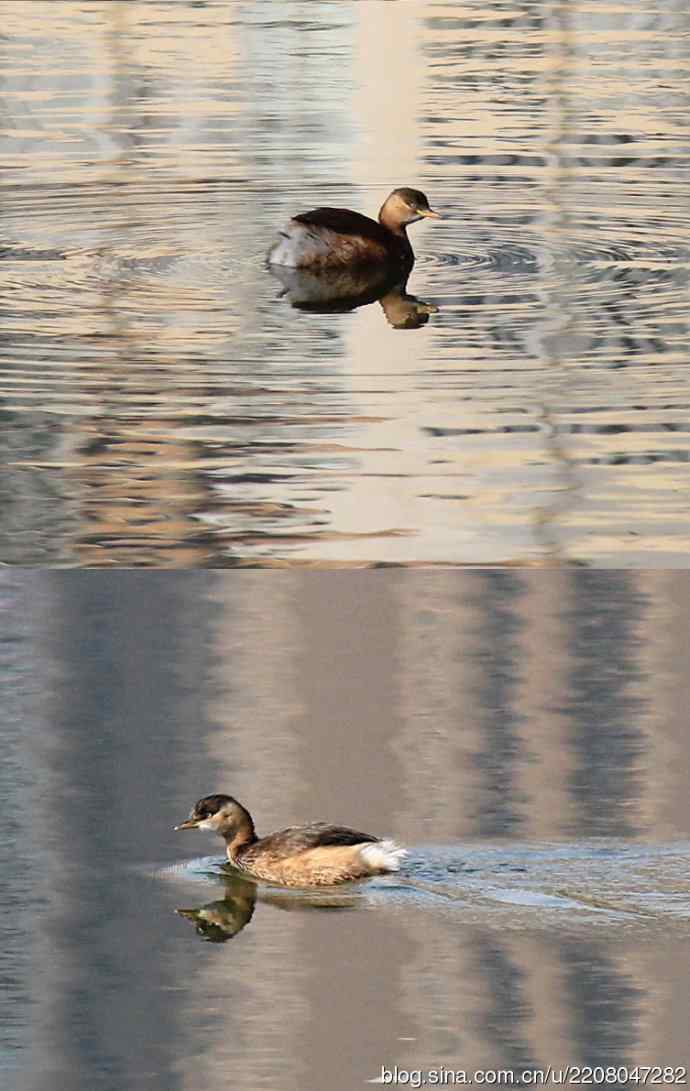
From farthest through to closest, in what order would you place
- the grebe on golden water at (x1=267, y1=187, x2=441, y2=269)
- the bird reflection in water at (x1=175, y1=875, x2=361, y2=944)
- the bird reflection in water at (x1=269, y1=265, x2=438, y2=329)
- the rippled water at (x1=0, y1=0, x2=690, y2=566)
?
the grebe on golden water at (x1=267, y1=187, x2=441, y2=269) < the bird reflection in water at (x1=269, y1=265, x2=438, y2=329) < the rippled water at (x1=0, y1=0, x2=690, y2=566) < the bird reflection in water at (x1=175, y1=875, x2=361, y2=944)

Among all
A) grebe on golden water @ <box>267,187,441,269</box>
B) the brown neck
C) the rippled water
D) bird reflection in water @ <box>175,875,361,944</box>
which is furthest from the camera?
grebe on golden water @ <box>267,187,441,269</box>

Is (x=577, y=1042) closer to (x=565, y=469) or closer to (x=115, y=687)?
(x=115, y=687)

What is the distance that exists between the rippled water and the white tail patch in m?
2.31

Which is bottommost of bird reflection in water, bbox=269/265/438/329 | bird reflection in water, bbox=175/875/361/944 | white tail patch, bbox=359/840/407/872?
bird reflection in water, bbox=269/265/438/329

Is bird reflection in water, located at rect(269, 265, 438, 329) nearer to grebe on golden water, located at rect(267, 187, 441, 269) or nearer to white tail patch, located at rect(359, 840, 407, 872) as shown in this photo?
grebe on golden water, located at rect(267, 187, 441, 269)

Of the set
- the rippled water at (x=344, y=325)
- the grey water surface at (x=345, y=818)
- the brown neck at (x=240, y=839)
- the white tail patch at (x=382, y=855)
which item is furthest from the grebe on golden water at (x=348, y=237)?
the white tail patch at (x=382, y=855)

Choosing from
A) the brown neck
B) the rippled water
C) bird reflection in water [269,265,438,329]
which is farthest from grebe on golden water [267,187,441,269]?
the brown neck

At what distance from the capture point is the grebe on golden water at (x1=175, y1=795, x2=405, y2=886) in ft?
23.4

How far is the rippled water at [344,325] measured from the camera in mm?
9914

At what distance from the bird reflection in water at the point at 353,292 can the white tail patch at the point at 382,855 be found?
21.4ft

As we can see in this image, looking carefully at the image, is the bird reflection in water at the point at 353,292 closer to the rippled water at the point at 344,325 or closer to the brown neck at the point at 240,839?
the rippled water at the point at 344,325

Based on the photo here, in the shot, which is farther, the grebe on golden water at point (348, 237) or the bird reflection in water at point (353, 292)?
the grebe on golden water at point (348, 237)

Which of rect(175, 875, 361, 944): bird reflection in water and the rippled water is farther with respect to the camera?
the rippled water

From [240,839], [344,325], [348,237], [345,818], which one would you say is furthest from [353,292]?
[240,839]
